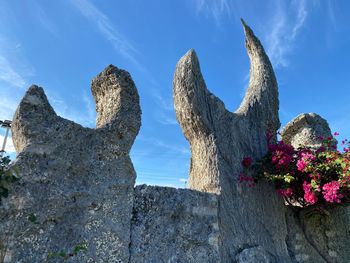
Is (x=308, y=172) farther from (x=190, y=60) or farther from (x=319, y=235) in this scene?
(x=190, y=60)

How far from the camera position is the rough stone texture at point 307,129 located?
6453mm

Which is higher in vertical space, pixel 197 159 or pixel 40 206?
pixel 197 159

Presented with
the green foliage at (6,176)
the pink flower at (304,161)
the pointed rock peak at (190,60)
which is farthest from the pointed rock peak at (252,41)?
the green foliage at (6,176)

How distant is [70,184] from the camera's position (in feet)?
8.02

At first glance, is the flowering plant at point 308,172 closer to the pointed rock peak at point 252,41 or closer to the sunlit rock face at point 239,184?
the sunlit rock face at point 239,184

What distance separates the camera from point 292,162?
14.8 ft

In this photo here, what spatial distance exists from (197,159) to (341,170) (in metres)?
2.06

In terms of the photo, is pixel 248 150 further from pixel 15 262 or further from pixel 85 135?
pixel 15 262

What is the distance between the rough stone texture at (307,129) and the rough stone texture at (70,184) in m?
4.96

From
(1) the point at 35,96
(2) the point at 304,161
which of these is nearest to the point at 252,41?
(2) the point at 304,161

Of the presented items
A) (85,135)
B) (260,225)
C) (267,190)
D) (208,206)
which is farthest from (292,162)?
(85,135)

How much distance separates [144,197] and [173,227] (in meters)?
0.47

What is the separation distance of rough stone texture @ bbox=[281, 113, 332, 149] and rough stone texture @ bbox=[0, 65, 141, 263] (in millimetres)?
4960

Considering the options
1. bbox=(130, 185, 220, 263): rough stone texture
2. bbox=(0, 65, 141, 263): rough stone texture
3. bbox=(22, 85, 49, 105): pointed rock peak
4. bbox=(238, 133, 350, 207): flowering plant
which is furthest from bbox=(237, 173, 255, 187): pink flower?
bbox=(22, 85, 49, 105): pointed rock peak
